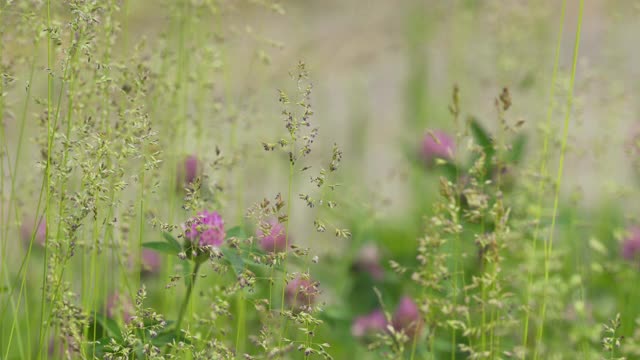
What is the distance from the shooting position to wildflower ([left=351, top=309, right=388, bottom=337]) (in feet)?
9.04

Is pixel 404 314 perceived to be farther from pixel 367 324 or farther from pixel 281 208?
pixel 281 208

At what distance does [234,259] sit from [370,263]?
123cm

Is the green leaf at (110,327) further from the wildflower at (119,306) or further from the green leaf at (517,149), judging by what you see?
the green leaf at (517,149)

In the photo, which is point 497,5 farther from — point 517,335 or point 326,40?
point 326,40

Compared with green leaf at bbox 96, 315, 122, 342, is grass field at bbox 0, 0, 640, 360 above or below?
above

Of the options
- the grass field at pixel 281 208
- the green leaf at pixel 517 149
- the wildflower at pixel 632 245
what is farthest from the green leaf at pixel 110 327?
the wildflower at pixel 632 245

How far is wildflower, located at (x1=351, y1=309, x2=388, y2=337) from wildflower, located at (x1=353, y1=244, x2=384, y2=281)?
21 centimetres

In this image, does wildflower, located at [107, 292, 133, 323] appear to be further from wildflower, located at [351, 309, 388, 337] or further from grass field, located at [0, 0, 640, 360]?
wildflower, located at [351, 309, 388, 337]

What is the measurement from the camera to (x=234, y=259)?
74.4 inches

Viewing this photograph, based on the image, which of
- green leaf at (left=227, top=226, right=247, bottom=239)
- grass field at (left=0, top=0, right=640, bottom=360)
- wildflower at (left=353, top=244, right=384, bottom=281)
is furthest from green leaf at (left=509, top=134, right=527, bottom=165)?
green leaf at (left=227, top=226, right=247, bottom=239)

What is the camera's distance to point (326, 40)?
7.55 m

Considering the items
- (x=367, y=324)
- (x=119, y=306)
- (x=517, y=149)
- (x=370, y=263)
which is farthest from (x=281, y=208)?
(x=119, y=306)

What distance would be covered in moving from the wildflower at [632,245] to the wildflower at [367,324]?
30.1 inches

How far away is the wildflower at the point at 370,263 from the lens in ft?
10.0
